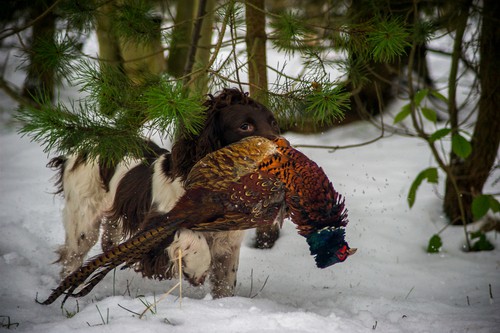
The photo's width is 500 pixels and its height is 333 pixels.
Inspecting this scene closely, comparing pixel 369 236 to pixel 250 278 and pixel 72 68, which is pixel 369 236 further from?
pixel 72 68

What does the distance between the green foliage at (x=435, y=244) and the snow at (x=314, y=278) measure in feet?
0.16

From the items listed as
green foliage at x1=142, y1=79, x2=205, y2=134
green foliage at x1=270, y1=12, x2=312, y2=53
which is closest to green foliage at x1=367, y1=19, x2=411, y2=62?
green foliage at x1=270, y1=12, x2=312, y2=53

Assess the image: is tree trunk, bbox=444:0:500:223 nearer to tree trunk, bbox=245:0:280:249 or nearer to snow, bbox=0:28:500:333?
snow, bbox=0:28:500:333

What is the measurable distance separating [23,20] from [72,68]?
2658 millimetres

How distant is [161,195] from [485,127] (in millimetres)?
2823

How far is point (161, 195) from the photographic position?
9.66 ft

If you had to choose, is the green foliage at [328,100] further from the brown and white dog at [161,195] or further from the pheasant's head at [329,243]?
the pheasant's head at [329,243]

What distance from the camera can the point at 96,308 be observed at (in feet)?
8.34

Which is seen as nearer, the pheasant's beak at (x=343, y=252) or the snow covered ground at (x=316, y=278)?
the pheasant's beak at (x=343, y=252)

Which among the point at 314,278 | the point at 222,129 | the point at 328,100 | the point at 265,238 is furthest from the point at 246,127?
the point at 265,238

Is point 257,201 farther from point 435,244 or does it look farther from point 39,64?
point 435,244

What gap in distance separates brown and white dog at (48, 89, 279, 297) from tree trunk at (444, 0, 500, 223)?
215 centimetres

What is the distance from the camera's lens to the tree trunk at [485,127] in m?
4.16

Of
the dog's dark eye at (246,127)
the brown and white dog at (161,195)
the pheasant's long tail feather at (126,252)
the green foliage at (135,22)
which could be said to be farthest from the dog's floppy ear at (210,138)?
the green foliage at (135,22)
